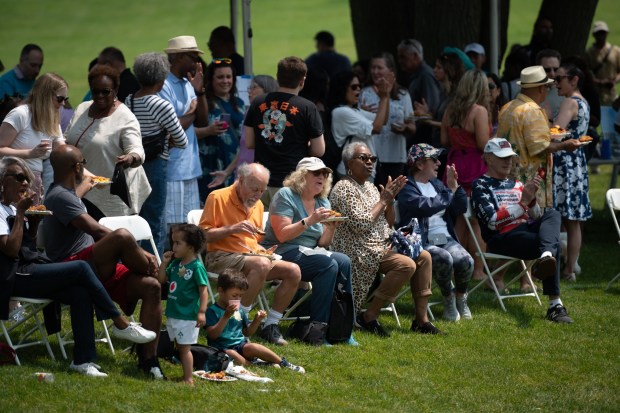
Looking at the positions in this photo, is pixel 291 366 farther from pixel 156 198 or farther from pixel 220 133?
pixel 220 133

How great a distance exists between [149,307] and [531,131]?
13.6 feet

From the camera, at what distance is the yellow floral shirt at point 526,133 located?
31.3 feet

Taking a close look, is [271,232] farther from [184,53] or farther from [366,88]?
[366,88]

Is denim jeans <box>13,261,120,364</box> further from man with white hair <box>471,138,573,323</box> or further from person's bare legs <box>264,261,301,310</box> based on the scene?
man with white hair <box>471,138,573,323</box>

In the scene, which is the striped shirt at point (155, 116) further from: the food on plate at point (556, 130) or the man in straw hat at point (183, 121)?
the food on plate at point (556, 130)

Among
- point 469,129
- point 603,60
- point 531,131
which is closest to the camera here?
point 531,131

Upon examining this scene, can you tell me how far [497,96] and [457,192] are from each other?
90.2 inches

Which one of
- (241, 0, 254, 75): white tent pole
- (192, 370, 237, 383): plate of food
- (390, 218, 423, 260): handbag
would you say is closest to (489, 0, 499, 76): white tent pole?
(241, 0, 254, 75): white tent pole

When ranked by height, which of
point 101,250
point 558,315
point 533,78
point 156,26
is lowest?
point 558,315

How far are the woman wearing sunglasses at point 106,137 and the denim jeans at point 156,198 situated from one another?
513mm

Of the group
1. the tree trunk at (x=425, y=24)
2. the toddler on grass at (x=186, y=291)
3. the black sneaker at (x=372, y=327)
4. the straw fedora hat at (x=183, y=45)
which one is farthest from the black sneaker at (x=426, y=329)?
the tree trunk at (x=425, y=24)

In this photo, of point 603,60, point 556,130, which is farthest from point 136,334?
point 603,60

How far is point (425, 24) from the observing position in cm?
1321

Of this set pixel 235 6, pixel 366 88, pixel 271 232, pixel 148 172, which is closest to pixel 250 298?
pixel 271 232
